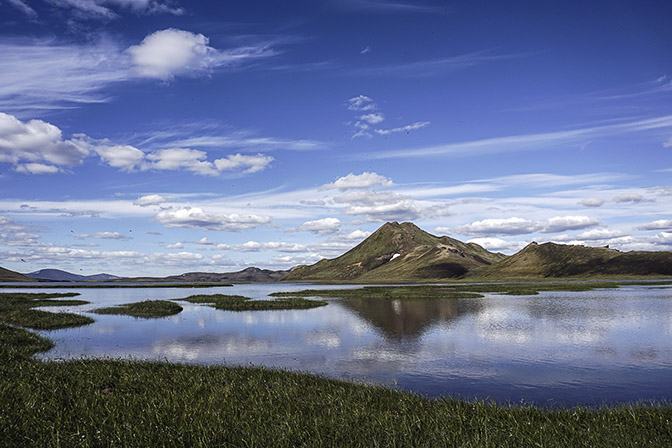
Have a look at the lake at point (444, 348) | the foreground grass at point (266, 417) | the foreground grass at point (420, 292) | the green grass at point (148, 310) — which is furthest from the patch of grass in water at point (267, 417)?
the foreground grass at point (420, 292)

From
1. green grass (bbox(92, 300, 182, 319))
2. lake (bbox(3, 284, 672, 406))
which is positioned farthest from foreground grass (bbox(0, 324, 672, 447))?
green grass (bbox(92, 300, 182, 319))

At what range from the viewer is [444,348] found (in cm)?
3356

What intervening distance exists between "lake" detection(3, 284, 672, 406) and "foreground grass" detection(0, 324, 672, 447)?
470 cm

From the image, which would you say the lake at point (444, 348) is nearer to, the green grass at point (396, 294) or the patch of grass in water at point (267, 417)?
the patch of grass in water at point (267, 417)

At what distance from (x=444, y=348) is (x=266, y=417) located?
22516 millimetres

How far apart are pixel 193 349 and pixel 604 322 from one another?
46.7 meters

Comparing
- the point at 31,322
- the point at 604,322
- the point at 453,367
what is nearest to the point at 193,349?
the point at 453,367

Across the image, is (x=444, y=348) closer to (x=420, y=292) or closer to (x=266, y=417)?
(x=266, y=417)

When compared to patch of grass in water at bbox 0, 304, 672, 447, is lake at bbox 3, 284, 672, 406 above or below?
below

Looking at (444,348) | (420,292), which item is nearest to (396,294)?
(420,292)

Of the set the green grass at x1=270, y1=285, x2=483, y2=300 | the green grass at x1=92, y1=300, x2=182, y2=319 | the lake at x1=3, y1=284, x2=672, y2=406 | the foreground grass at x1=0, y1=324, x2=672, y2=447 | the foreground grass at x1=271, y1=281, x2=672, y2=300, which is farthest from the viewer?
the foreground grass at x1=271, y1=281, x2=672, y2=300

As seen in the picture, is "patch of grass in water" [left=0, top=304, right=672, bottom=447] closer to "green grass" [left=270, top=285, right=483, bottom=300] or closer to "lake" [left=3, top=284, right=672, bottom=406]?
"lake" [left=3, top=284, right=672, bottom=406]

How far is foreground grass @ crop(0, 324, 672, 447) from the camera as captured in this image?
12.1 metres

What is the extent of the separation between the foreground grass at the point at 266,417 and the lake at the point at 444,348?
185 inches
